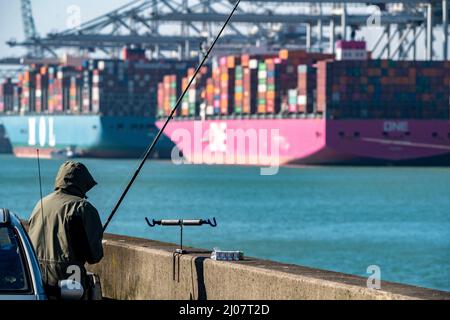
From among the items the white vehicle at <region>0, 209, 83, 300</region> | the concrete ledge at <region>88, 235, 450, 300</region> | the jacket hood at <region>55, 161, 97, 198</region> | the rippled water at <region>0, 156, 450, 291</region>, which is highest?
the jacket hood at <region>55, 161, 97, 198</region>

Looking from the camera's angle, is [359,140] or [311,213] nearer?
[311,213]

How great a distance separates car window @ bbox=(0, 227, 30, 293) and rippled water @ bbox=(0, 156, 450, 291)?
83.9 feet

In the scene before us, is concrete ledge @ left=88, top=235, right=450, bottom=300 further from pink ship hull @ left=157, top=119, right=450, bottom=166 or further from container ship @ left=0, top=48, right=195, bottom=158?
container ship @ left=0, top=48, right=195, bottom=158

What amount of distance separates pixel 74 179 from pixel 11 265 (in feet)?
3.23

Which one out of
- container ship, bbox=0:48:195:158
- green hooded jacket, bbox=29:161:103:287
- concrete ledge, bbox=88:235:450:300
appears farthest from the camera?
container ship, bbox=0:48:195:158

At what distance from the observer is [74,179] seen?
8.11 metres

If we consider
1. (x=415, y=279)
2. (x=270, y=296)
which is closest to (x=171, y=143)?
(x=415, y=279)

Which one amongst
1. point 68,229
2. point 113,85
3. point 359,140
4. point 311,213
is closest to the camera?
point 68,229

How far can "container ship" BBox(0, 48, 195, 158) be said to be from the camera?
147 m

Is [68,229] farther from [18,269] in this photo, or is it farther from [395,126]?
[395,126]

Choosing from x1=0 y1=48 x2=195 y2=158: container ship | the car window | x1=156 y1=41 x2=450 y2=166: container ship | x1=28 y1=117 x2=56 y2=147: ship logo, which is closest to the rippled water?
x1=156 y1=41 x2=450 y2=166: container ship

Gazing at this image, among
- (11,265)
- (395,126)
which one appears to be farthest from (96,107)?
(11,265)

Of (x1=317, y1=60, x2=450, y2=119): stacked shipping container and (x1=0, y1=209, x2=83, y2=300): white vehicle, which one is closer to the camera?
(x1=0, y1=209, x2=83, y2=300): white vehicle

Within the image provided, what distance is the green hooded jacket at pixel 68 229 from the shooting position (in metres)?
8.02
